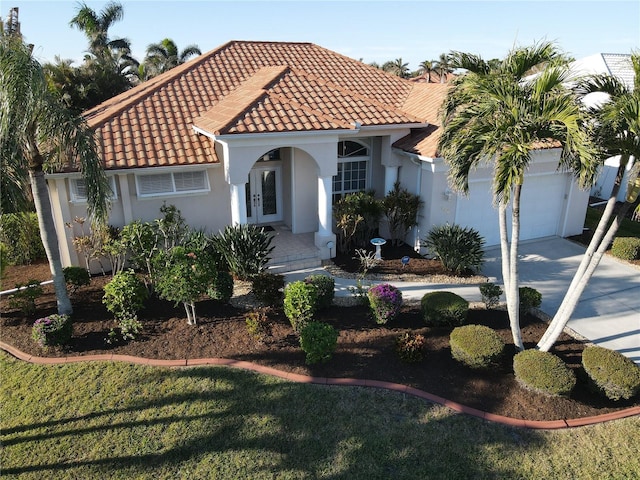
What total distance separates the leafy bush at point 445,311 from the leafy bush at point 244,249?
15.0ft

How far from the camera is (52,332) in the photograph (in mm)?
9352

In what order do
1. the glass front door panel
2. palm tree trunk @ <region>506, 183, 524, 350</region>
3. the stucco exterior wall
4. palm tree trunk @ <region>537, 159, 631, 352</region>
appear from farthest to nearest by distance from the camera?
the glass front door panel, the stucco exterior wall, palm tree trunk @ <region>506, 183, 524, 350</region>, palm tree trunk @ <region>537, 159, 631, 352</region>

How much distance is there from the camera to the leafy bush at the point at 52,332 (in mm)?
9367

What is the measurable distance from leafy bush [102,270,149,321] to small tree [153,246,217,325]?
2.39ft

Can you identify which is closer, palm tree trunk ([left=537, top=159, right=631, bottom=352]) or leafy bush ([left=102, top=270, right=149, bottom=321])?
palm tree trunk ([left=537, top=159, right=631, bottom=352])

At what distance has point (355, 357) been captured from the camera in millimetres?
9305

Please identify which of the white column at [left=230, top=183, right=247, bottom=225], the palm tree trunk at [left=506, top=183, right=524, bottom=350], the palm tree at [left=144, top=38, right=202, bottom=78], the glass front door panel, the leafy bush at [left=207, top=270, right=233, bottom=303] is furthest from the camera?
the palm tree at [left=144, top=38, right=202, bottom=78]

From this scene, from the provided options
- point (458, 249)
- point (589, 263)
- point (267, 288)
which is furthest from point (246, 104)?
point (589, 263)

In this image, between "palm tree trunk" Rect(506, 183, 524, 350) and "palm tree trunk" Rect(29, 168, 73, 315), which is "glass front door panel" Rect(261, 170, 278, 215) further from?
"palm tree trunk" Rect(506, 183, 524, 350)

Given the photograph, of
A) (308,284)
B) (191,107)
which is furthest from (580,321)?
(191,107)

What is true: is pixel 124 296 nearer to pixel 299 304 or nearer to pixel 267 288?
pixel 267 288

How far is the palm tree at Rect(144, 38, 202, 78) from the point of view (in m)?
38.3

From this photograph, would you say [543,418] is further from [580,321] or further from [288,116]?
[288,116]

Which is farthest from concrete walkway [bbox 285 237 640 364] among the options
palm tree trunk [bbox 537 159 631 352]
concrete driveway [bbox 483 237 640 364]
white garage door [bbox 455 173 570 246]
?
palm tree trunk [bbox 537 159 631 352]
